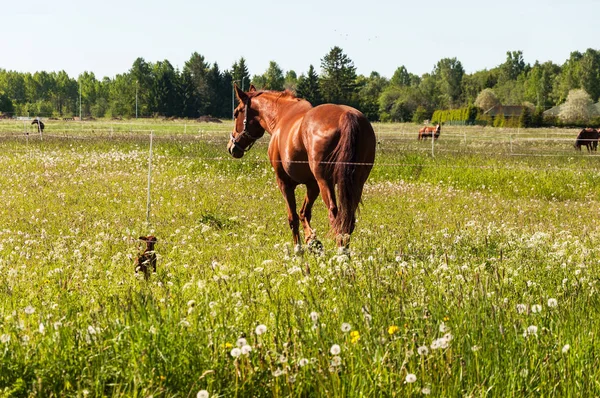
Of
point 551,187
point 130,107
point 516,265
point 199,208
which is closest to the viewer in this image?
point 516,265

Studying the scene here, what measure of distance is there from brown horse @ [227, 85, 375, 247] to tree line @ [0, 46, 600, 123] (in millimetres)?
74761

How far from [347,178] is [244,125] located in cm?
395

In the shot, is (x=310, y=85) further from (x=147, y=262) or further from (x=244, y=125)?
(x=147, y=262)

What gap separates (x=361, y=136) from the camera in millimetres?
8516

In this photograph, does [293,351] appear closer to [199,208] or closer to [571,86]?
[199,208]

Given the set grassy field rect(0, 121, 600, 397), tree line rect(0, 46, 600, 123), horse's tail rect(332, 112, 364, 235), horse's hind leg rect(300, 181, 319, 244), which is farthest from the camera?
tree line rect(0, 46, 600, 123)

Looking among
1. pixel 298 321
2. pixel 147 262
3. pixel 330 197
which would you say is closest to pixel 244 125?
pixel 330 197

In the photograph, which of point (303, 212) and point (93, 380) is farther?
point (303, 212)

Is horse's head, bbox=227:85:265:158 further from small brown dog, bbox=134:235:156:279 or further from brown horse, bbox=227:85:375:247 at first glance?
small brown dog, bbox=134:235:156:279

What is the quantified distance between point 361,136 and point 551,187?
36.0 feet

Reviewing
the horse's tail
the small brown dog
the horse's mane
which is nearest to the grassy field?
the small brown dog

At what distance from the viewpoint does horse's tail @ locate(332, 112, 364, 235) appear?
8219 mm

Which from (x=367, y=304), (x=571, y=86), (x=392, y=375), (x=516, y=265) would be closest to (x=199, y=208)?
(x=516, y=265)

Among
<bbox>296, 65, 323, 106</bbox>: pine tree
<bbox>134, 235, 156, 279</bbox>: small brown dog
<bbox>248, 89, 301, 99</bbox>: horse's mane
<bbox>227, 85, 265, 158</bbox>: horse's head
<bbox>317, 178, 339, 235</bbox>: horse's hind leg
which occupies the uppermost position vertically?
<bbox>296, 65, 323, 106</bbox>: pine tree
